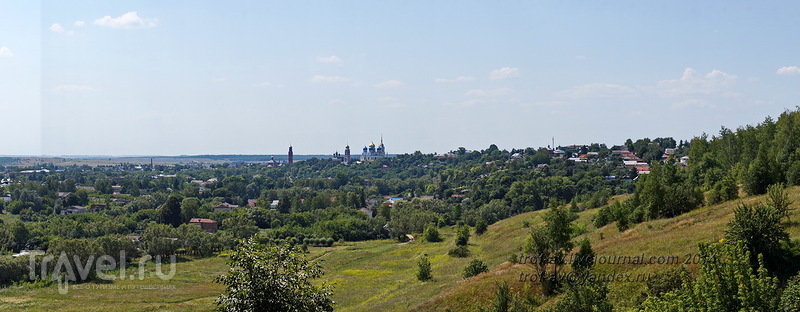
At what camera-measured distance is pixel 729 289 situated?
2008 cm

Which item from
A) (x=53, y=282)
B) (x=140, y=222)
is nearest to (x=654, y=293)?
(x=53, y=282)

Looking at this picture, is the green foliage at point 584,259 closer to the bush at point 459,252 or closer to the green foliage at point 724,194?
the green foliage at point 724,194

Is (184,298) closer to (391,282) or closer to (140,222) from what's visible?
(391,282)

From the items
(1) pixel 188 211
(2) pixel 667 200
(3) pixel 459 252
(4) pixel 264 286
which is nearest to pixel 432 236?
(3) pixel 459 252

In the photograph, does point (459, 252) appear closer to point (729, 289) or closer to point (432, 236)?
point (432, 236)

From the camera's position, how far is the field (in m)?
37.1

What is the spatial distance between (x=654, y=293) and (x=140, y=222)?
116031mm

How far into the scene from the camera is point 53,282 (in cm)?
6744

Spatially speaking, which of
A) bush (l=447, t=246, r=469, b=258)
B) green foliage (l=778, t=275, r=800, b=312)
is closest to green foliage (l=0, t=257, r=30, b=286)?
bush (l=447, t=246, r=469, b=258)

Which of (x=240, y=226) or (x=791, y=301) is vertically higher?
(x=791, y=301)

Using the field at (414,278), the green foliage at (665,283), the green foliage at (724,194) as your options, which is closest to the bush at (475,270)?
the field at (414,278)

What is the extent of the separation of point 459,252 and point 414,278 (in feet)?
43.6

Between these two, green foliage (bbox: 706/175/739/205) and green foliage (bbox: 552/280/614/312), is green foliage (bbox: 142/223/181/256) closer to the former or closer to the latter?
green foliage (bbox: 706/175/739/205)

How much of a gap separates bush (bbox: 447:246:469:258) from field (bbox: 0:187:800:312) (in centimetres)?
100
